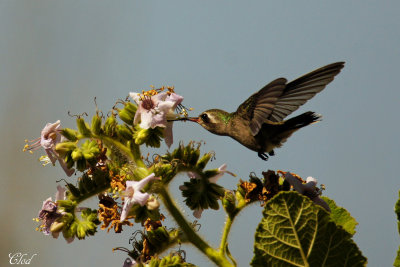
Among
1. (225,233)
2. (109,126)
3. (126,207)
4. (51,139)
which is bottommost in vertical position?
(225,233)

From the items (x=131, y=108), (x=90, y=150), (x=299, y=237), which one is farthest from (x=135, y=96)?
(x=299, y=237)

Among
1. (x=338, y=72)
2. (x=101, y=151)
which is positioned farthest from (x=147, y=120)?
(x=338, y=72)

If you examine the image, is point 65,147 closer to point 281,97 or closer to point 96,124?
point 96,124

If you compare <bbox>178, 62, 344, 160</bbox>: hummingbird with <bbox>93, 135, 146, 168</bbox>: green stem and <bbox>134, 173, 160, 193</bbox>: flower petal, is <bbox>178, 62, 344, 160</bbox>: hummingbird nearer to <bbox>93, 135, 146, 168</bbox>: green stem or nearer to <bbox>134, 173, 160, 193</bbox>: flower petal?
<bbox>93, 135, 146, 168</bbox>: green stem

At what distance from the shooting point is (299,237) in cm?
155

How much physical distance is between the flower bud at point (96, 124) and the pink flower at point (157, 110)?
14 cm

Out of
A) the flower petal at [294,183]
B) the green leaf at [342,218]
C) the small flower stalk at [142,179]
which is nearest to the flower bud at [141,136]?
the small flower stalk at [142,179]

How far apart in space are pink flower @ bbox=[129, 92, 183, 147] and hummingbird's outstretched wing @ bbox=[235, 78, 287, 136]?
0.94 feet

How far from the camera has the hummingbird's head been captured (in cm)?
225

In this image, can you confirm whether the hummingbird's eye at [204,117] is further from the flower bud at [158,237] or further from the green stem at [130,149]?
the flower bud at [158,237]

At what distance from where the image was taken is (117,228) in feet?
6.64

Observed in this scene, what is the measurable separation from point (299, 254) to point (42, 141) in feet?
3.66

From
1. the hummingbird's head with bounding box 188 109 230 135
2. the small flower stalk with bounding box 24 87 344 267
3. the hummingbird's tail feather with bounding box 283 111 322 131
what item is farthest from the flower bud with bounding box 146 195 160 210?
the hummingbird's tail feather with bounding box 283 111 322 131

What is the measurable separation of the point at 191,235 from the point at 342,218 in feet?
1.94
